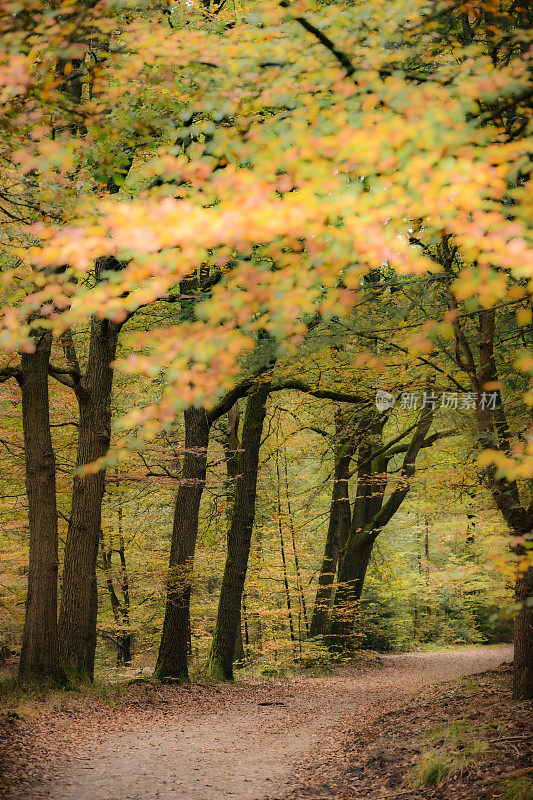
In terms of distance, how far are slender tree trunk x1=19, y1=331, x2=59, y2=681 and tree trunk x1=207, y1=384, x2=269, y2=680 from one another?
3691 mm

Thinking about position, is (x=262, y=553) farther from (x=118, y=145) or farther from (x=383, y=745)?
(x=118, y=145)

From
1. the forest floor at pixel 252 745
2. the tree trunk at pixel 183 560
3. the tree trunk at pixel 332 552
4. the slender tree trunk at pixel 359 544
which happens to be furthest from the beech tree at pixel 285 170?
the tree trunk at pixel 332 552

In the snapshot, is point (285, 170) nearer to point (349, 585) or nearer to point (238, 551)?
point (238, 551)

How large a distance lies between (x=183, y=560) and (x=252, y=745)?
3.92 m

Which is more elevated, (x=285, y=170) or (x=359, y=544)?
(x=285, y=170)

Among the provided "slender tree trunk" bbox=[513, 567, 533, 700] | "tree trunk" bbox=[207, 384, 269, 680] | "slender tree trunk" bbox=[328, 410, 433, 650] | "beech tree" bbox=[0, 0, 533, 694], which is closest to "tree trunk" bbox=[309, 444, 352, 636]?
"slender tree trunk" bbox=[328, 410, 433, 650]

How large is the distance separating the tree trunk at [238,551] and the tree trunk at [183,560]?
83 cm

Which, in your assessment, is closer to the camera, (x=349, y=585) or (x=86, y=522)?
(x=86, y=522)

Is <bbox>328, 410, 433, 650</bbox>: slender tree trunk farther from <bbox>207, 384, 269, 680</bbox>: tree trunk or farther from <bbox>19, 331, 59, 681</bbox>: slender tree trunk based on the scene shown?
<bbox>19, 331, 59, 681</bbox>: slender tree trunk

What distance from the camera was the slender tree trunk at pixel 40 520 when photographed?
8.19m

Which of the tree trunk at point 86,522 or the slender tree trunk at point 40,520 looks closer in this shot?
the slender tree trunk at point 40,520

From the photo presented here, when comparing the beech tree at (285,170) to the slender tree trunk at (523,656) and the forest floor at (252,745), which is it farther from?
the slender tree trunk at (523,656)

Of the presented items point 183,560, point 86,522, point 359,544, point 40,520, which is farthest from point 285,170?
point 359,544

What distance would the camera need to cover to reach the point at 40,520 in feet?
28.0
